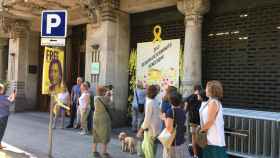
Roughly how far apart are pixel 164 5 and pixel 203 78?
274cm

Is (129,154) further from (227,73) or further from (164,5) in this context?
(164,5)

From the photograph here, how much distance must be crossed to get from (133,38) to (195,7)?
11.9 ft

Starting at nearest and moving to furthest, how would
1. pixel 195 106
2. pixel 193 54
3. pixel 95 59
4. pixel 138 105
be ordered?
pixel 195 106, pixel 193 54, pixel 138 105, pixel 95 59

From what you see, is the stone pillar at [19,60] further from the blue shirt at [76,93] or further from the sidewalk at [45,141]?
the blue shirt at [76,93]

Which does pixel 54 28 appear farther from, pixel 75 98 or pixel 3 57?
pixel 3 57

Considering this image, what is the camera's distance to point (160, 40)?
12.0 metres

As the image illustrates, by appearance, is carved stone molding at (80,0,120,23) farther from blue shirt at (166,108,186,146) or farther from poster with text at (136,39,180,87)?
blue shirt at (166,108,186,146)

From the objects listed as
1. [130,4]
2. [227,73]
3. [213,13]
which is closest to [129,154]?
[227,73]

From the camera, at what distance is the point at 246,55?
31.2 feet

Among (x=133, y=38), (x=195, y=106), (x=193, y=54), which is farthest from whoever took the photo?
(x=133, y=38)

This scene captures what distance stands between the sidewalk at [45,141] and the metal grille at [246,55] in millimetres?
2720

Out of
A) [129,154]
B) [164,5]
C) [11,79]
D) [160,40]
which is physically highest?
[164,5]

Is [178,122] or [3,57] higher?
[3,57]

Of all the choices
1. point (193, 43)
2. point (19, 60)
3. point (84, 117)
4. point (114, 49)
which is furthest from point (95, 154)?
point (19, 60)
